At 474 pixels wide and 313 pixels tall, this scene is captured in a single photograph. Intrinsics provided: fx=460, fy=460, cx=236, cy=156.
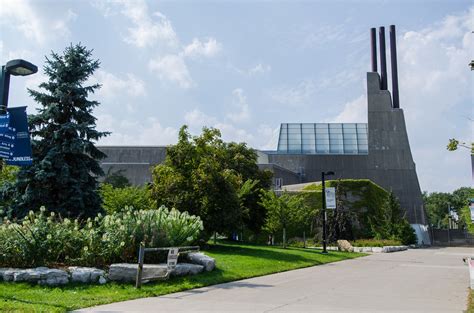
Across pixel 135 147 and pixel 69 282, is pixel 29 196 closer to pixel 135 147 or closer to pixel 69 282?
pixel 69 282

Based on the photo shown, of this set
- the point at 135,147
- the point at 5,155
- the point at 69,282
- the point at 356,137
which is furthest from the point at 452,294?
the point at 356,137

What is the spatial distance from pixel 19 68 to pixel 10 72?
29 centimetres

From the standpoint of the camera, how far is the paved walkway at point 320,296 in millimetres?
8539

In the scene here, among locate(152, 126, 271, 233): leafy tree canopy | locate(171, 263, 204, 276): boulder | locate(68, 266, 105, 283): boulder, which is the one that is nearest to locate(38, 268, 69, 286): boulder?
locate(68, 266, 105, 283): boulder

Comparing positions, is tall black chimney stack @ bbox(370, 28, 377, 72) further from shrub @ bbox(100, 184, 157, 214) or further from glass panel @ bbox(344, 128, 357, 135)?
shrub @ bbox(100, 184, 157, 214)

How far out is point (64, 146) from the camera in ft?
61.9

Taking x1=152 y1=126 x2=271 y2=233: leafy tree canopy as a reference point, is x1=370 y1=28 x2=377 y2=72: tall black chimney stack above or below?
above

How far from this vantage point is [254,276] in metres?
13.8

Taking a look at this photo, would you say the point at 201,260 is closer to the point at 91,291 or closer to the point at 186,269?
the point at 186,269

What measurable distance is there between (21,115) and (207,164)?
13.5m

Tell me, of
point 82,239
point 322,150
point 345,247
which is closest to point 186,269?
point 82,239

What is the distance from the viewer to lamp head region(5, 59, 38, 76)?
8.56m

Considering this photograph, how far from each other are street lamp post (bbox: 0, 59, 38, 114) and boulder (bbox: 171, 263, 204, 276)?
5.93 meters

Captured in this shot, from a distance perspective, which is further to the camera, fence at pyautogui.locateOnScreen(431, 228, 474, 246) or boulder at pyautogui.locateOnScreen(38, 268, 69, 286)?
fence at pyautogui.locateOnScreen(431, 228, 474, 246)
